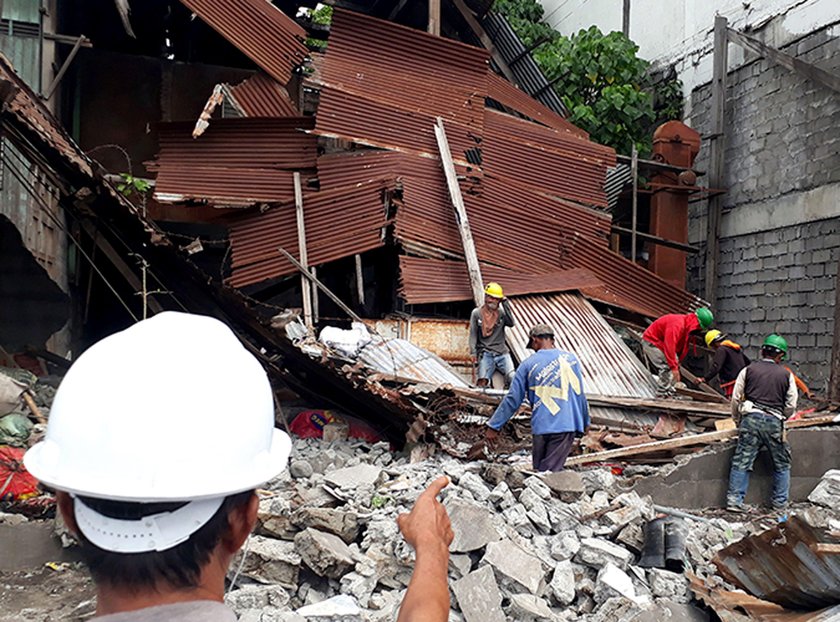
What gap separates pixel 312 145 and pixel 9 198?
391 centimetres

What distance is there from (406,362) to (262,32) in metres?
5.71

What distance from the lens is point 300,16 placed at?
13.5 m

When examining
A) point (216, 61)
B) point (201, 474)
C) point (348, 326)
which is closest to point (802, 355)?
point (348, 326)

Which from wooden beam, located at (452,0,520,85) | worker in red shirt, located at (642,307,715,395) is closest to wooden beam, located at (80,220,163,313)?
worker in red shirt, located at (642,307,715,395)

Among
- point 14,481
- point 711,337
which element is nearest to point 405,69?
point 711,337

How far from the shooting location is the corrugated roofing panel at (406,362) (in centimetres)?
800

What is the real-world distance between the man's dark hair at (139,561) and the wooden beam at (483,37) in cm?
1285

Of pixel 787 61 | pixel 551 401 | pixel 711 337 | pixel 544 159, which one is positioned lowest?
pixel 551 401

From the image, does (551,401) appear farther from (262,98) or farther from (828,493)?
(262,98)

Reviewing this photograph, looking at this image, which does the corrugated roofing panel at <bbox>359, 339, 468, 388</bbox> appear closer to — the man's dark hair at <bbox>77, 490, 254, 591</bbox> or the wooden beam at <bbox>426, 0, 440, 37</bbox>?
the wooden beam at <bbox>426, 0, 440, 37</bbox>

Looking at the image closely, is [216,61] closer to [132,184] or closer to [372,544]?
[132,184]

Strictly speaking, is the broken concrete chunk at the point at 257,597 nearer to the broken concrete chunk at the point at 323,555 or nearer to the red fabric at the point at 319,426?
the broken concrete chunk at the point at 323,555

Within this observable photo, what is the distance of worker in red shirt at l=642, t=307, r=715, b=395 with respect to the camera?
9469mm

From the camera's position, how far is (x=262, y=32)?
35.7 feet
